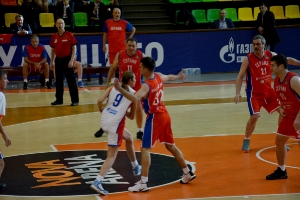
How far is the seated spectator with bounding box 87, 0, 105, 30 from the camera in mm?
21391

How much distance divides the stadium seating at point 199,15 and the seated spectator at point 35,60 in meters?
7.10

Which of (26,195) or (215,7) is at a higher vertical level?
(215,7)

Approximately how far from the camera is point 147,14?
23469 mm

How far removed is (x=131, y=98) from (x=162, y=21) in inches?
647

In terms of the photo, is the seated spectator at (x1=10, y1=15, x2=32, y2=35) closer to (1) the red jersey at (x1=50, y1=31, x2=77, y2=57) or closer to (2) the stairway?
(2) the stairway

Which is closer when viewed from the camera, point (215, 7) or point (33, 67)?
point (33, 67)

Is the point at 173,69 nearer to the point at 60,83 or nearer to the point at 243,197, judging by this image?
the point at 60,83

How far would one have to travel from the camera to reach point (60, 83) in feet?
50.3

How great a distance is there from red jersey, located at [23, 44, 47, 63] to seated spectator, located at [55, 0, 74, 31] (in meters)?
2.32

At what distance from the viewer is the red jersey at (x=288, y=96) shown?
778cm

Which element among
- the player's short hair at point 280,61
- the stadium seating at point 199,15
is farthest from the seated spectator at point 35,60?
the player's short hair at point 280,61

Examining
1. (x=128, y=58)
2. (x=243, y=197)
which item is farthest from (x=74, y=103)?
(x=243, y=197)

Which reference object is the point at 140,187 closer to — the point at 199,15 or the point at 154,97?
the point at 154,97

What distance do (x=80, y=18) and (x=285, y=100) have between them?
15318mm
